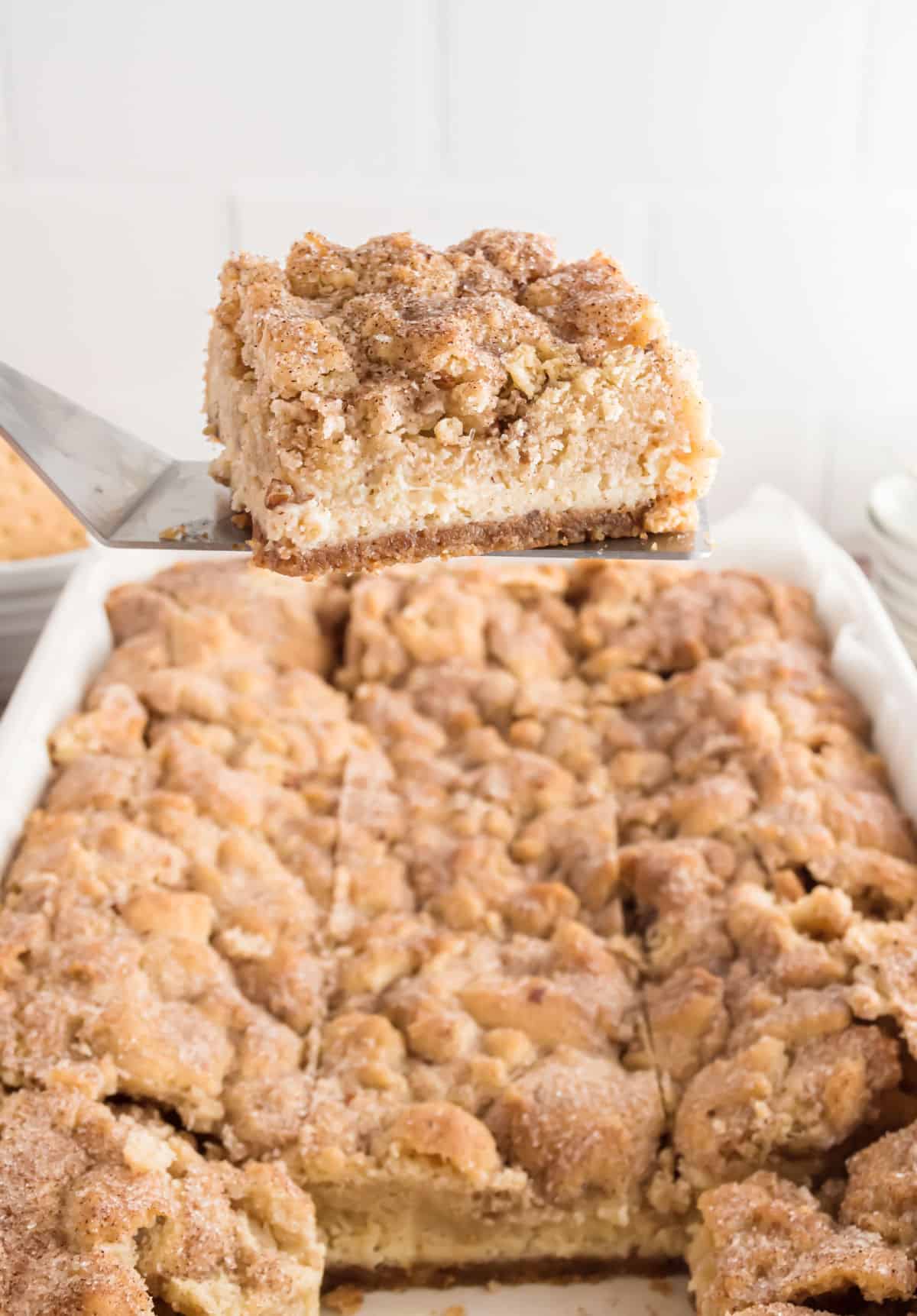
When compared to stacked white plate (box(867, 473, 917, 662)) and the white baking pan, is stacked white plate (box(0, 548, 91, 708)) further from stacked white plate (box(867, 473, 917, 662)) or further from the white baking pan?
stacked white plate (box(867, 473, 917, 662))

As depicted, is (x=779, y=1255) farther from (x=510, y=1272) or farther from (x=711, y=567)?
(x=711, y=567)

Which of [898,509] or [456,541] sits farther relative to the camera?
[898,509]

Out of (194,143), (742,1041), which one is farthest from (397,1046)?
(194,143)

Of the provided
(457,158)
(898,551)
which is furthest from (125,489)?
(457,158)

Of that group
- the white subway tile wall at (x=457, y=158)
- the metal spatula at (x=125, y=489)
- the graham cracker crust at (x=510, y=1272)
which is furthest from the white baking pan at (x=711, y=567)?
the white subway tile wall at (x=457, y=158)

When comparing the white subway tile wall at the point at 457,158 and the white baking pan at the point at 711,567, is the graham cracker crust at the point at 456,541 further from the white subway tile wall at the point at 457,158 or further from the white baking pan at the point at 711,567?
the white subway tile wall at the point at 457,158

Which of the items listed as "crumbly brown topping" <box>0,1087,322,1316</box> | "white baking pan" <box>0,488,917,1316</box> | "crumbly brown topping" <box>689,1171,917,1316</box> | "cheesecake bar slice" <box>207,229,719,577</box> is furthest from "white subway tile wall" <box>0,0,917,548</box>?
"crumbly brown topping" <box>689,1171,917,1316</box>

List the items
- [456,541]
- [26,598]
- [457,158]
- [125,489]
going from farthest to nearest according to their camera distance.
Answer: [457,158] < [26,598] < [125,489] < [456,541]

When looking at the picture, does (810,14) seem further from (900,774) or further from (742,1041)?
(742,1041)
